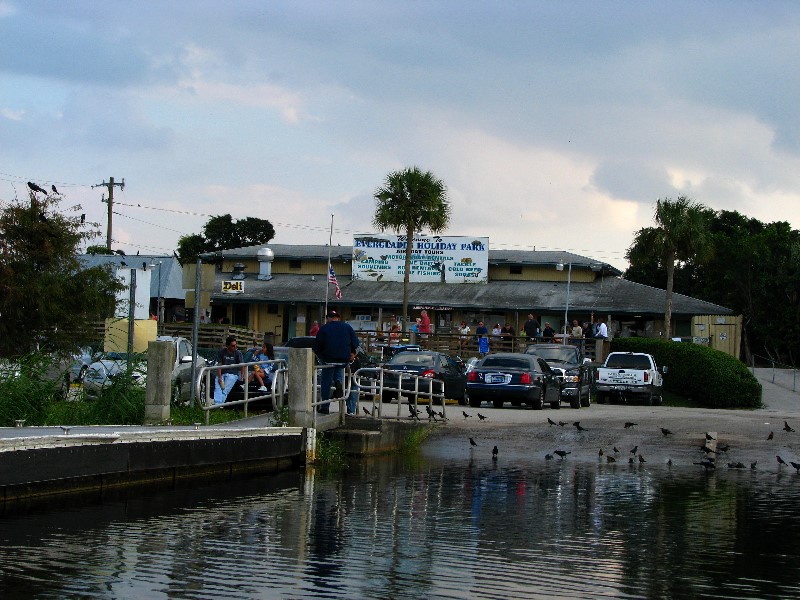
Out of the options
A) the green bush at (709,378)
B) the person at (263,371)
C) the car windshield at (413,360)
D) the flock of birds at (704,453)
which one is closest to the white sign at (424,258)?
the green bush at (709,378)

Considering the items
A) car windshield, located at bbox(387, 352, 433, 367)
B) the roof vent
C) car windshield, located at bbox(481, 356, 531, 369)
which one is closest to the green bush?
car windshield, located at bbox(481, 356, 531, 369)

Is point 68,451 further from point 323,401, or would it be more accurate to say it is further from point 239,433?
point 323,401

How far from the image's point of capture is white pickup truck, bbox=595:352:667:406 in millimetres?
36438

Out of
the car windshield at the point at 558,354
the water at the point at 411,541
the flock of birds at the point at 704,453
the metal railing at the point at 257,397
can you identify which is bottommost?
the water at the point at 411,541

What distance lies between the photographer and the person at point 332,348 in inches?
757

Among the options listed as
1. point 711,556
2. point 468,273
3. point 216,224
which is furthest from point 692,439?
point 216,224

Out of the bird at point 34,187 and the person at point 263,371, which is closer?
the person at point 263,371

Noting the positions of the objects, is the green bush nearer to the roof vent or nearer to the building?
the building

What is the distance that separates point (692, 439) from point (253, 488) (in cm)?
1036

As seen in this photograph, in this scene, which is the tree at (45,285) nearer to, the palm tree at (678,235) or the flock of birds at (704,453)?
the flock of birds at (704,453)

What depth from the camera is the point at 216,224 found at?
322 ft

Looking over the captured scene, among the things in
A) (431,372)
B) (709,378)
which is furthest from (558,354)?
(709,378)

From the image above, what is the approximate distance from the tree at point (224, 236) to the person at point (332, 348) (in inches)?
3035

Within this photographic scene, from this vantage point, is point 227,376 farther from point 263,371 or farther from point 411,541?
point 411,541
